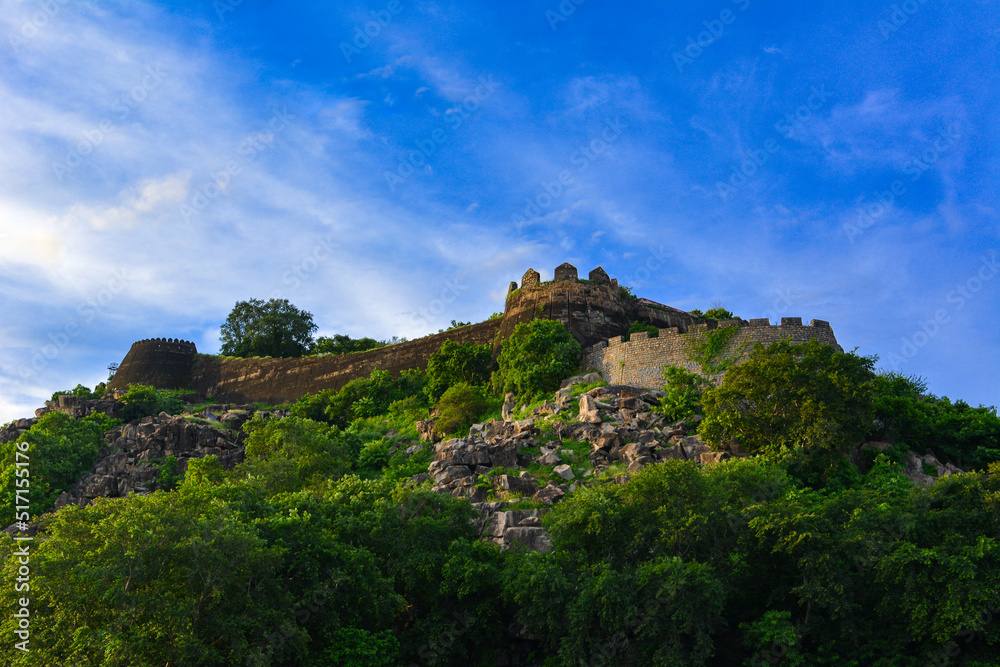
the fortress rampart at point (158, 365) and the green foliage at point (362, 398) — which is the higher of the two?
the fortress rampart at point (158, 365)

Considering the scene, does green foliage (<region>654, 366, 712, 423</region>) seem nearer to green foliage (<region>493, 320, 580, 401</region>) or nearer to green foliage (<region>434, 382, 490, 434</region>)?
green foliage (<region>493, 320, 580, 401</region>)

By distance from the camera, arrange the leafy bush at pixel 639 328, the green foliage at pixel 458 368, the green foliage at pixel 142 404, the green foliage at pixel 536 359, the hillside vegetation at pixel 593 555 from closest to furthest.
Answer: the hillside vegetation at pixel 593 555 → the green foliage at pixel 536 359 → the leafy bush at pixel 639 328 → the green foliage at pixel 458 368 → the green foliage at pixel 142 404

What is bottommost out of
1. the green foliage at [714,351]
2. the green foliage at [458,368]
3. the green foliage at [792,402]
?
the green foliage at [792,402]

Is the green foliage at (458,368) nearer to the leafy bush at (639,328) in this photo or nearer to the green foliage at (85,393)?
the leafy bush at (639,328)

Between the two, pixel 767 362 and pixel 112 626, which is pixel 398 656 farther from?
pixel 767 362

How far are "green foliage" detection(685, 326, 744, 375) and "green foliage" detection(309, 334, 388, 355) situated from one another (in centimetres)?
2829

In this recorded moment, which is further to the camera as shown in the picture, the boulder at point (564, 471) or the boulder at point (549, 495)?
the boulder at point (564, 471)

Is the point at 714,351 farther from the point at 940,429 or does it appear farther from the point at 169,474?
the point at 169,474

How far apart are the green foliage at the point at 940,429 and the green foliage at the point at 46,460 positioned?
32735 millimetres

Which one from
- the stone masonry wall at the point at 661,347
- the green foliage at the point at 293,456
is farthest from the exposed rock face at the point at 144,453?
the stone masonry wall at the point at 661,347

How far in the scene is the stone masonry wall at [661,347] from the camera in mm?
30469

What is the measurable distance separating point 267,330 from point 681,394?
3808cm

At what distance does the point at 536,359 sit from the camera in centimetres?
3475

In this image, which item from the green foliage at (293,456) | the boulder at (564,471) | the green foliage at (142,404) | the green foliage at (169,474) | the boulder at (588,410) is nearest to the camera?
the green foliage at (293,456)
